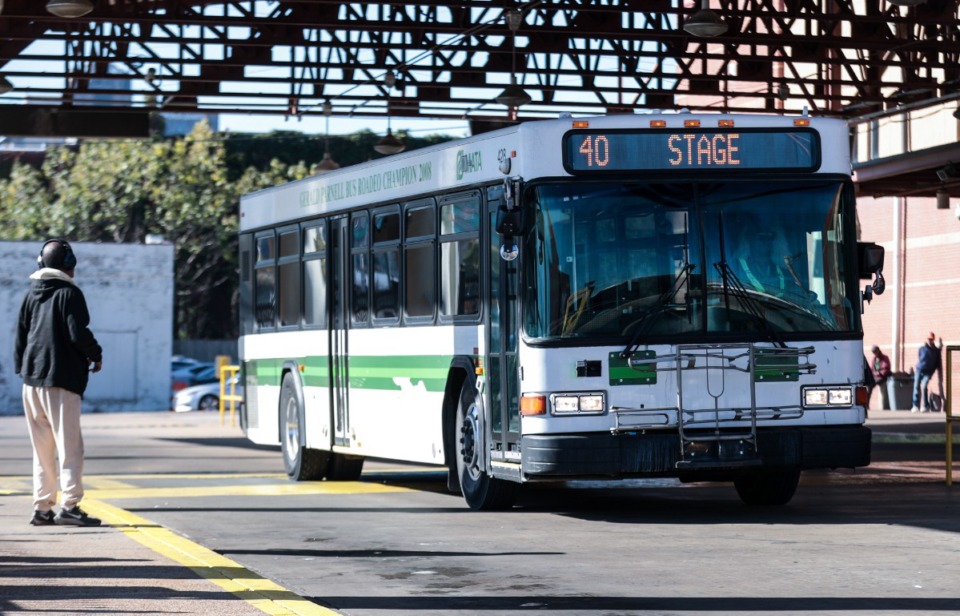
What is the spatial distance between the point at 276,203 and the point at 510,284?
6784 millimetres

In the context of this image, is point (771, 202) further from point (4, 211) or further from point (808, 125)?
point (4, 211)

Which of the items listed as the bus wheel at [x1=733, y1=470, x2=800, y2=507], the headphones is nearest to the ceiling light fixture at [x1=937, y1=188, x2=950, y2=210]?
the bus wheel at [x1=733, y1=470, x2=800, y2=507]

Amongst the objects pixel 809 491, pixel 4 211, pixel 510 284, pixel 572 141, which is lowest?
pixel 809 491

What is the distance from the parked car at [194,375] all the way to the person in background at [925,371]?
21203 millimetres

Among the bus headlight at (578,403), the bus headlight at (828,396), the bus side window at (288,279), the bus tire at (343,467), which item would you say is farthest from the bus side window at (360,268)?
the bus headlight at (828,396)

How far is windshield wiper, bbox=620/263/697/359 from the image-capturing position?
13.1 metres

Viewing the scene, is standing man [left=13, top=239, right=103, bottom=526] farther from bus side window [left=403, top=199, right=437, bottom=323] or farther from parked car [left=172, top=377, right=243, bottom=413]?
parked car [left=172, top=377, right=243, bottom=413]

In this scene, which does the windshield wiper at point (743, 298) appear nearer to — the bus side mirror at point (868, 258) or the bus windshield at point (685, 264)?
the bus windshield at point (685, 264)

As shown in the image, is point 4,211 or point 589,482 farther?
point 4,211

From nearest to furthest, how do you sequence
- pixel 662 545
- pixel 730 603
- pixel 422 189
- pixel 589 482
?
pixel 730 603
pixel 662 545
pixel 422 189
pixel 589 482

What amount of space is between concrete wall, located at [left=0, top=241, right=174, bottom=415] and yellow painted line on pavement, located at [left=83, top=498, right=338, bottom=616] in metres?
36.3

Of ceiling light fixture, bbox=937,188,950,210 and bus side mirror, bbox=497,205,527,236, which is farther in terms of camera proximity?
ceiling light fixture, bbox=937,188,950,210

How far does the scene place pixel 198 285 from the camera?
2793 inches

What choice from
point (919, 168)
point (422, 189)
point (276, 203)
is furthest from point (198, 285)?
point (422, 189)
